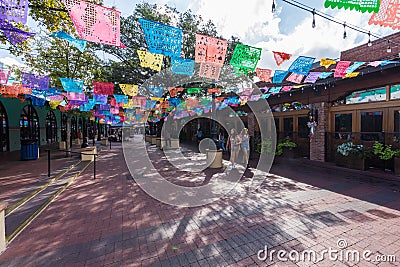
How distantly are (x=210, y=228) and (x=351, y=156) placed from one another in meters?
6.86

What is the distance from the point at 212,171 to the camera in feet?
25.6

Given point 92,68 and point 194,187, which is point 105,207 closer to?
point 194,187

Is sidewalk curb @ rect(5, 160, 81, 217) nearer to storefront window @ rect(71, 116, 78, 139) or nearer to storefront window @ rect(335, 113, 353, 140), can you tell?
Result: storefront window @ rect(335, 113, 353, 140)

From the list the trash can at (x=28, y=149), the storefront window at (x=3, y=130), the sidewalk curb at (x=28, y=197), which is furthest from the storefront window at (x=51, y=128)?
the sidewalk curb at (x=28, y=197)

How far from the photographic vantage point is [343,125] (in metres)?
8.68

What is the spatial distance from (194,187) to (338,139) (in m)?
6.96

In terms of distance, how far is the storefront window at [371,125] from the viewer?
741 cm

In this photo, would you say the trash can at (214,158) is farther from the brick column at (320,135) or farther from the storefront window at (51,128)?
the storefront window at (51,128)

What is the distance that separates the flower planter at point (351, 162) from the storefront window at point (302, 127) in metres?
2.58

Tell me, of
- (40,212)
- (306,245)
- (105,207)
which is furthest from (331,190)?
(40,212)

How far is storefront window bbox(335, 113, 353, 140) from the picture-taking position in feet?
27.4

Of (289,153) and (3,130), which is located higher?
(3,130)

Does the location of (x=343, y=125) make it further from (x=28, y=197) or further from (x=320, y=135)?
(x=28, y=197)

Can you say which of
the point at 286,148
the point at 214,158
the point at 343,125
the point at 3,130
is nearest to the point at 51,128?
the point at 3,130
